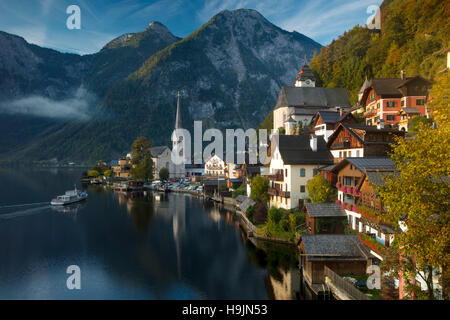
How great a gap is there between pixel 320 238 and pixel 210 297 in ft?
36.1

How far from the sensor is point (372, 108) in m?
62.4

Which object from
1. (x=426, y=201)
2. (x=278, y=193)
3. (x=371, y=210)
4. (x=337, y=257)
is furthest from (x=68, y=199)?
(x=426, y=201)

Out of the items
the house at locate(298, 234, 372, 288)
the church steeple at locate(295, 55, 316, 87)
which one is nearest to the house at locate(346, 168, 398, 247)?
the house at locate(298, 234, 372, 288)

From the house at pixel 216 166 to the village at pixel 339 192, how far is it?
3051 centimetres

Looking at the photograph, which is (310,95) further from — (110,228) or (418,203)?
(418,203)

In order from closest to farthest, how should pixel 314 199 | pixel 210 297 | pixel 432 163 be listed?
pixel 432 163 < pixel 210 297 < pixel 314 199

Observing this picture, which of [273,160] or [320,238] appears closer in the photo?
[320,238]

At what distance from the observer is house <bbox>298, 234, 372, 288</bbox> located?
85.7ft

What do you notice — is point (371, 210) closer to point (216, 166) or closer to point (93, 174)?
point (216, 166)

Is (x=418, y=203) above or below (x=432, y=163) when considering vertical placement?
below

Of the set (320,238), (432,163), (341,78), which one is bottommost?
(320,238)

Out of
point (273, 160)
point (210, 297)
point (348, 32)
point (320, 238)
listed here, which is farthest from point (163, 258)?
point (348, 32)

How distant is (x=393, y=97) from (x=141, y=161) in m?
91.2

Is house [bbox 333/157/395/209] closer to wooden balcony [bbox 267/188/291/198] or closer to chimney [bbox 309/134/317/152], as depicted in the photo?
wooden balcony [bbox 267/188/291/198]
